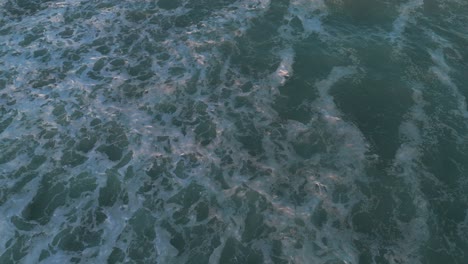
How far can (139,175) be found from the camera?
10.4 metres

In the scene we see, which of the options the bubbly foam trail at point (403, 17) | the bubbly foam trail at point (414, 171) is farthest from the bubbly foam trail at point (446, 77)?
the bubbly foam trail at point (403, 17)

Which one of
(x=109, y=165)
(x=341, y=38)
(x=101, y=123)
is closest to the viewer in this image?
(x=109, y=165)

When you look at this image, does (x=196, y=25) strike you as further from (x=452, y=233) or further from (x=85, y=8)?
(x=452, y=233)

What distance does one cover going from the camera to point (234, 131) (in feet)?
37.6

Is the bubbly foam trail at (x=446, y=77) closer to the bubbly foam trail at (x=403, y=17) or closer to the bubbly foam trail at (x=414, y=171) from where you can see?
the bubbly foam trail at (x=414, y=171)

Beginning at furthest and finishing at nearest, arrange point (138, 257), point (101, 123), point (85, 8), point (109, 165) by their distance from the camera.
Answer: point (85, 8)
point (101, 123)
point (109, 165)
point (138, 257)

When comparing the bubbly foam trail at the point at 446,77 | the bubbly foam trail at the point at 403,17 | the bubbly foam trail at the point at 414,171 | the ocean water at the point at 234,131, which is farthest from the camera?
the bubbly foam trail at the point at 403,17

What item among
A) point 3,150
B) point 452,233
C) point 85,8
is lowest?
point 452,233

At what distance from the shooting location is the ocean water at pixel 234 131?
30.3ft

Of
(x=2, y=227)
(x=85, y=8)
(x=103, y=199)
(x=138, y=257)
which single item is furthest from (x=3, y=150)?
(x=85, y=8)

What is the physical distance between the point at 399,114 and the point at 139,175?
25.0 feet

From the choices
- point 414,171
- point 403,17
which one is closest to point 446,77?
point 403,17

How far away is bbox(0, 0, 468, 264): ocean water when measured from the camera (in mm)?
9242

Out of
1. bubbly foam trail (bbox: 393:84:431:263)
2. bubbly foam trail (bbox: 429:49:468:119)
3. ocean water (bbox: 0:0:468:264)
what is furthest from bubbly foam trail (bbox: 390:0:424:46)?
bubbly foam trail (bbox: 393:84:431:263)
